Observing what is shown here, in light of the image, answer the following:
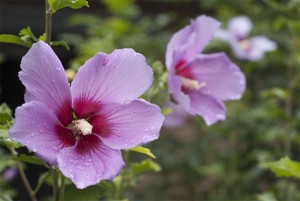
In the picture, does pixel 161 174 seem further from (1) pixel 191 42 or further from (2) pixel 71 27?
(1) pixel 191 42

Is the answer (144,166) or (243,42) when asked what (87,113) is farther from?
(243,42)

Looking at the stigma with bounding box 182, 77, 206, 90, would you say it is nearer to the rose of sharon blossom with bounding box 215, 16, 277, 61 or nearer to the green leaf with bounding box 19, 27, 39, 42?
the green leaf with bounding box 19, 27, 39, 42

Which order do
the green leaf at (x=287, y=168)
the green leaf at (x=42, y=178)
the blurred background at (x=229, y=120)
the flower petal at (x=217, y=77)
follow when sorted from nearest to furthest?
the green leaf at (x=42, y=178)
the green leaf at (x=287, y=168)
the flower petal at (x=217, y=77)
the blurred background at (x=229, y=120)

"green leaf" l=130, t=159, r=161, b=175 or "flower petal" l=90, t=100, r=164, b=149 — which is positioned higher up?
"flower petal" l=90, t=100, r=164, b=149

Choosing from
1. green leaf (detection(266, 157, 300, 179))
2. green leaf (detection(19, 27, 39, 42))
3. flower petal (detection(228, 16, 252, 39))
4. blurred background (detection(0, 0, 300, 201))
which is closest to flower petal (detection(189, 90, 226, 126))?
green leaf (detection(266, 157, 300, 179))

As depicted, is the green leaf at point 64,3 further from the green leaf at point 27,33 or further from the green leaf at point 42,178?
the green leaf at point 42,178

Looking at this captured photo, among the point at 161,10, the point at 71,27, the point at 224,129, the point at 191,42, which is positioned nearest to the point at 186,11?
the point at 161,10

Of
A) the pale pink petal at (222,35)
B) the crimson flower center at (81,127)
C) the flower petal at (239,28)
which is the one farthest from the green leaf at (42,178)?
the flower petal at (239,28)
